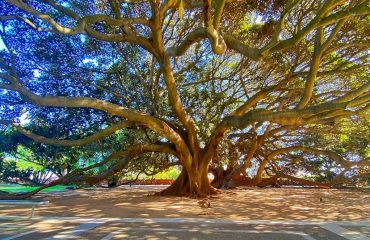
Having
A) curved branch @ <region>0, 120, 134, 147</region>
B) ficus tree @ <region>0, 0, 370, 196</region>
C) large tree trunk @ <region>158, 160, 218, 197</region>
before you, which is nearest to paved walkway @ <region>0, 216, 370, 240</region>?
curved branch @ <region>0, 120, 134, 147</region>

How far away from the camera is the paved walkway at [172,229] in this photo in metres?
6.16

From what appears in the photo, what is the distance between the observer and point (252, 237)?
20.0 ft

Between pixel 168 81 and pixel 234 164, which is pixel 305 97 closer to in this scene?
pixel 168 81

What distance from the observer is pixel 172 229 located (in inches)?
267

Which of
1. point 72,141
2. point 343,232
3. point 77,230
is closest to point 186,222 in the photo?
point 77,230

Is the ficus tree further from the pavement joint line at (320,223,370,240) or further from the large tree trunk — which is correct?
the pavement joint line at (320,223,370,240)

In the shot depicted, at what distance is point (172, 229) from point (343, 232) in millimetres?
3100

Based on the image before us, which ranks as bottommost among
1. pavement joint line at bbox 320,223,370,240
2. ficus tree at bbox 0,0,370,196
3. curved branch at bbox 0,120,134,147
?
pavement joint line at bbox 320,223,370,240

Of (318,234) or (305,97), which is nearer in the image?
(318,234)

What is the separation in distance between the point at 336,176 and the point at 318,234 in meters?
15.7

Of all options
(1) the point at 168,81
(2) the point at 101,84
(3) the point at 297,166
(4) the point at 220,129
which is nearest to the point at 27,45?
(2) the point at 101,84

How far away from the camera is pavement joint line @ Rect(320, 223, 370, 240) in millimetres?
6285

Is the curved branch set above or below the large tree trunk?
above

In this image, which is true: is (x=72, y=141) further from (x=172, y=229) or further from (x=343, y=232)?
(x=343, y=232)
